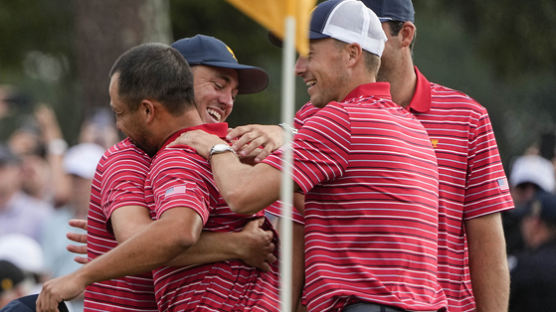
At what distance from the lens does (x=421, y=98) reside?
13.2 feet

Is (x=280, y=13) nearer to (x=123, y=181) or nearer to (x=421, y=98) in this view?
(x=123, y=181)

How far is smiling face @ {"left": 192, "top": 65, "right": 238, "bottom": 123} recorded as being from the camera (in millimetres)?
4016

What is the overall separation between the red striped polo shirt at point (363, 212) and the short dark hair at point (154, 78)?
47 centimetres

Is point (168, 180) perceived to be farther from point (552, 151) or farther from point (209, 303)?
point (552, 151)

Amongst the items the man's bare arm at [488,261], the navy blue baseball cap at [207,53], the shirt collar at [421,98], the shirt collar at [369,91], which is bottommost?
the man's bare arm at [488,261]

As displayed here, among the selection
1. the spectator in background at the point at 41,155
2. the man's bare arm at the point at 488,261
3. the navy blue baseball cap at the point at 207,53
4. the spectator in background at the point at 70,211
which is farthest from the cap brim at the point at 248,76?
the spectator in background at the point at 41,155

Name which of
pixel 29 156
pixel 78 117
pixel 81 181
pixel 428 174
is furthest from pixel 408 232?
pixel 78 117

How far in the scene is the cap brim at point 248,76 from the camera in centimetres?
401

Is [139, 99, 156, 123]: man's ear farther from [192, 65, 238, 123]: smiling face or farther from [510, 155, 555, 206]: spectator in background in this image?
[510, 155, 555, 206]: spectator in background

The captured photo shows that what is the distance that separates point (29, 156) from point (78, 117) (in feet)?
45.2

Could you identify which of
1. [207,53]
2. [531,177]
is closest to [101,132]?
[531,177]

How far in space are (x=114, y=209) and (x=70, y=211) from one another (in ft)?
15.1

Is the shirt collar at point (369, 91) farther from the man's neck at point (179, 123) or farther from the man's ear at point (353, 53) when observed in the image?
the man's neck at point (179, 123)

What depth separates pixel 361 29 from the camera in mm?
3584
